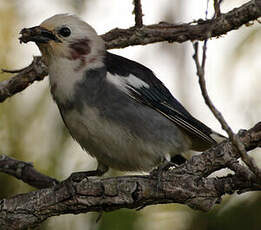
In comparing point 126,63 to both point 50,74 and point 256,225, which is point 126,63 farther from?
point 256,225

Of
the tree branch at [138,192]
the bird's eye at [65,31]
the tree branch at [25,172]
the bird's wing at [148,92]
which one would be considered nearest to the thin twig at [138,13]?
the bird's wing at [148,92]

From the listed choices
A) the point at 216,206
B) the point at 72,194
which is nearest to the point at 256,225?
the point at 216,206

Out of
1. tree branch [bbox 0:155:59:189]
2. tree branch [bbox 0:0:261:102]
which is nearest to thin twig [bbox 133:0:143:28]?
tree branch [bbox 0:0:261:102]

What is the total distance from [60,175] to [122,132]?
0.62 m

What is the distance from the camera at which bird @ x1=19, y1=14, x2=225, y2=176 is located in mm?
3764

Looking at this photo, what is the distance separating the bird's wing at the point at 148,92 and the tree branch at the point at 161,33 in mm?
149

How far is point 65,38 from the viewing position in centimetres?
400

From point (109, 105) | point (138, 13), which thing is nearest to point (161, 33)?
point (138, 13)

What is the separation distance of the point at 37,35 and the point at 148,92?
2.58 ft

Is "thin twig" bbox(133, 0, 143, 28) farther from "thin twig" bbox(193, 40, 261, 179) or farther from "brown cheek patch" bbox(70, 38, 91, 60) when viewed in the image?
"thin twig" bbox(193, 40, 261, 179)

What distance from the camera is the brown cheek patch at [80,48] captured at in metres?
4.01

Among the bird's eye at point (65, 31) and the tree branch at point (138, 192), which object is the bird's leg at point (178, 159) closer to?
the tree branch at point (138, 192)

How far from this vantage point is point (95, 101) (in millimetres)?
3764

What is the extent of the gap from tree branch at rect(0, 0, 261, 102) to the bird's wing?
15cm
